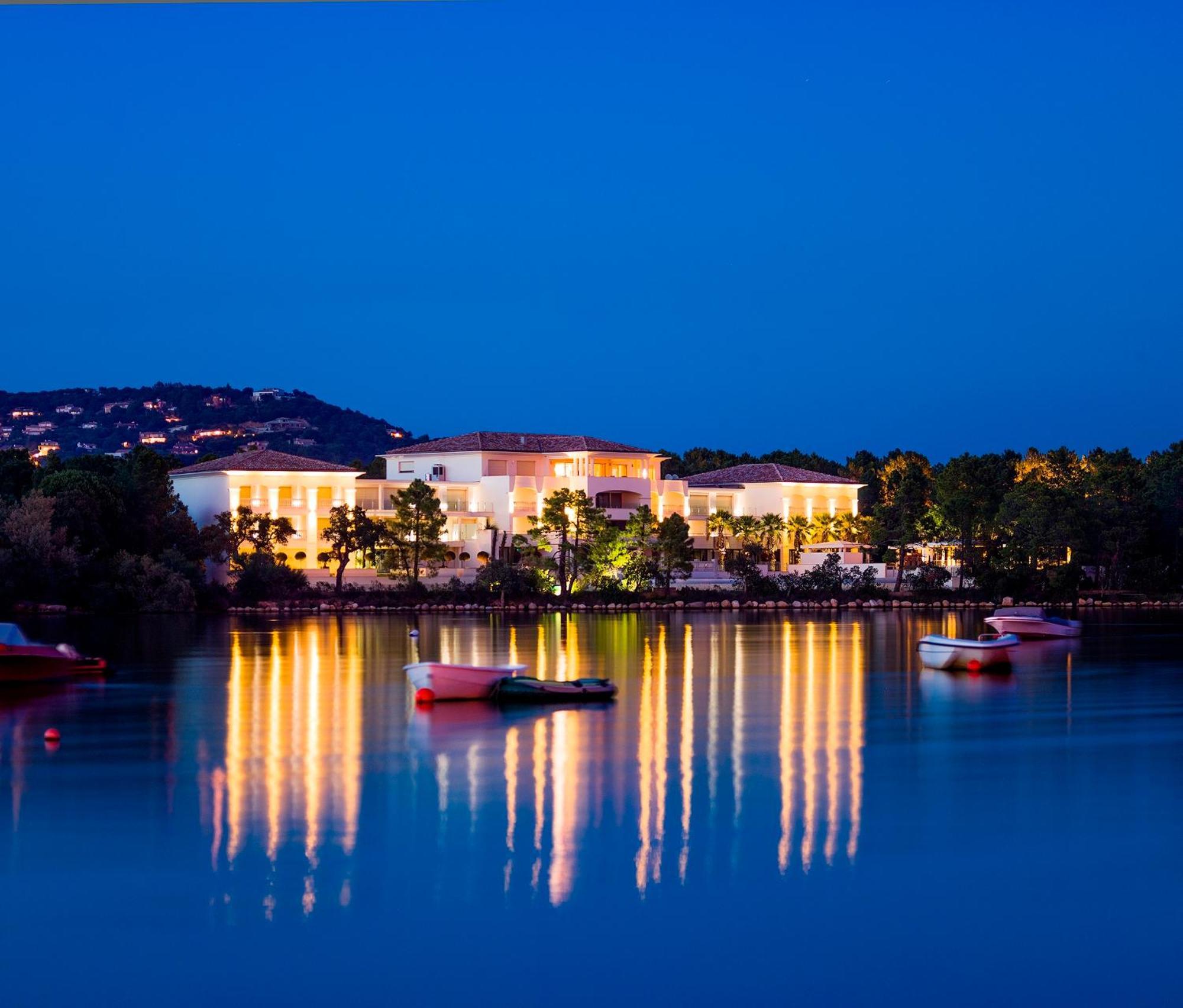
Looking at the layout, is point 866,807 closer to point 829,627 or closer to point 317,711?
point 317,711

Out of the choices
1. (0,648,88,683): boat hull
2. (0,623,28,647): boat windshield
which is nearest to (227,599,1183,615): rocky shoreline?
(0,648,88,683): boat hull

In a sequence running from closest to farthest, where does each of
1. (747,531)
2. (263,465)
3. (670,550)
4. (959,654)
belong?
1. (959,654)
2. (670,550)
3. (263,465)
4. (747,531)

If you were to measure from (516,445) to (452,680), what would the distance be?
1567 inches

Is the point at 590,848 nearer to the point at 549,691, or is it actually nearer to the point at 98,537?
the point at 549,691

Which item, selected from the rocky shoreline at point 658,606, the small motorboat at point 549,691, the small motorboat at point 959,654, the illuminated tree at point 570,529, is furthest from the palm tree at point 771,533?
the small motorboat at point 549,691

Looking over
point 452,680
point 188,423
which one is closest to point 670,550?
point 452,680

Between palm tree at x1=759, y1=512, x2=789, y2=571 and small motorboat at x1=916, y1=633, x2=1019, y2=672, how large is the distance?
104 feet

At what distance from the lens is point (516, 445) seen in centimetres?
6106

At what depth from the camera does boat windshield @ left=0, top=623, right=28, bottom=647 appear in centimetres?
2386

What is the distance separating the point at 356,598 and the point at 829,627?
15387 mm

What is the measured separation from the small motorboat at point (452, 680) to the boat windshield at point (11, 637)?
21.9 feet

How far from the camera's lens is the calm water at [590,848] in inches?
345

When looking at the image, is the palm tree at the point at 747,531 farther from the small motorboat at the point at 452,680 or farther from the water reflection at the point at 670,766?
the small motorboat at the point at 452,680

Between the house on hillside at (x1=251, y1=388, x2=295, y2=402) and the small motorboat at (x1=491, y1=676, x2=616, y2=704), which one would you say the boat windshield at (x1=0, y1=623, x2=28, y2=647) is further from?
the house on hillside at (x1=251, y1=388, x2=295, y2=402)
